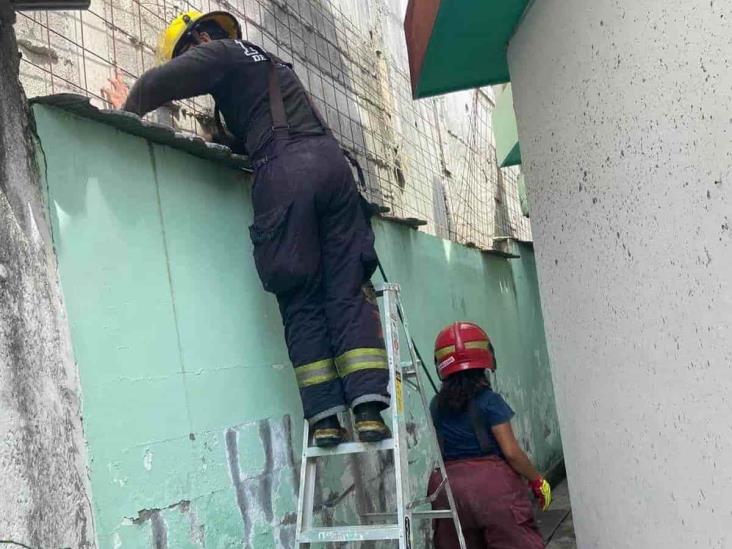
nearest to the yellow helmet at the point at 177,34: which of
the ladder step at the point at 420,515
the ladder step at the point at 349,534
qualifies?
the ladder step at the point at 349,534

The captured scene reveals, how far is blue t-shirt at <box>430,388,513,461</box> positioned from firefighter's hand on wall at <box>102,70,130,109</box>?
197cm

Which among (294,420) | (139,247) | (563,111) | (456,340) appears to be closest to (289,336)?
(294,420)

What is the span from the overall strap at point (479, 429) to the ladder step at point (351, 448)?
796 mm

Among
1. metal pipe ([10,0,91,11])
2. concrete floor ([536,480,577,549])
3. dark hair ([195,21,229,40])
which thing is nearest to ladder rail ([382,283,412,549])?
dark hair ([195,21,229,40])

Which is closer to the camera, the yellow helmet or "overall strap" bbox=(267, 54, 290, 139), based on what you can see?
"overall strap" bbox=(267, 54, 290, 139)

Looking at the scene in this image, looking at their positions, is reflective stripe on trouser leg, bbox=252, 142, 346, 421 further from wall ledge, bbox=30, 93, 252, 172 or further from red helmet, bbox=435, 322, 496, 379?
red helmet, bbox=435, 322, 496, 379

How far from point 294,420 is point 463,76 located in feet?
6.76

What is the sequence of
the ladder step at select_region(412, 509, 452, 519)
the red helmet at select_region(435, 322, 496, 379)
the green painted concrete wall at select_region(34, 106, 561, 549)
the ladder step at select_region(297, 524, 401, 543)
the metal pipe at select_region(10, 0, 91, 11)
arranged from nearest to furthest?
the metal pipe at select_region(10, 0, 91, 11) < the green painted concrete wall at select_region(34, 106, 561, 549) < the ladder step at select_region(297, 524, 401, 543) < the ladder step at select_region(412, 509, 452, 519) < the red helmet at select_region(435, 322, 496, 379)

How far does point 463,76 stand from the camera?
4156 millimetres

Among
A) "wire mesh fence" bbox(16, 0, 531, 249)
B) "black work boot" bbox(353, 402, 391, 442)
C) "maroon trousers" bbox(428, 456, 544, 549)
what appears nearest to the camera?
"black work boot" bbox(353, 402, 391, 442)

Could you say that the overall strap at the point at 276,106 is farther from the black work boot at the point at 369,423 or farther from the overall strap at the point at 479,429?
the overall strap at the point at 479,429

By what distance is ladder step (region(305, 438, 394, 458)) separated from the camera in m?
2.91

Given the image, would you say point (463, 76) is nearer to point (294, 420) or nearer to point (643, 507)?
point (294, 420)

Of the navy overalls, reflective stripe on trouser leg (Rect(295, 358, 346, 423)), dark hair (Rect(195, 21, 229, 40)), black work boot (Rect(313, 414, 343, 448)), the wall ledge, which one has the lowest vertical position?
black work boot (Rect(313, 414, 343, 448))
